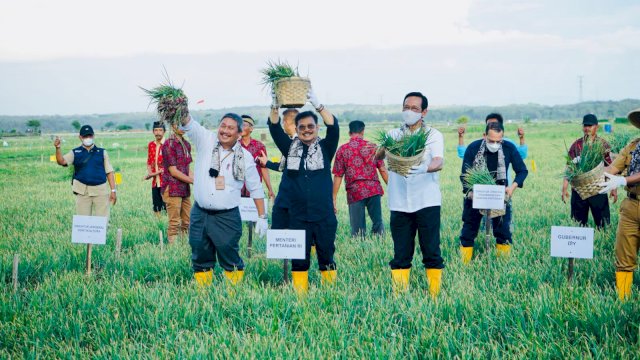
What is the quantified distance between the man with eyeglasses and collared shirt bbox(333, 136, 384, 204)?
7.11 feet

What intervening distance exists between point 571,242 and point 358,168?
3111 mm

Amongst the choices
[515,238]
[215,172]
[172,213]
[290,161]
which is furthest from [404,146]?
[172,213]

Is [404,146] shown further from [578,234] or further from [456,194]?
[456,194]

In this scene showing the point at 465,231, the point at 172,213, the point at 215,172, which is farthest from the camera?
the point at 172,213

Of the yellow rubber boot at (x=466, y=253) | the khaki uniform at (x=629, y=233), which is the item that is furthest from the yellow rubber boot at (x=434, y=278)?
the khaki uniform at (x=629, y=233)

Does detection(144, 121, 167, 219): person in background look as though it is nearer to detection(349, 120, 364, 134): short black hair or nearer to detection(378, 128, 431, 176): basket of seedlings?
detection(349, 120, 364, 134): short black hair

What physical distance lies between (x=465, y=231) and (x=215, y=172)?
321cm

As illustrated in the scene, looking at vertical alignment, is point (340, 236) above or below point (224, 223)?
below

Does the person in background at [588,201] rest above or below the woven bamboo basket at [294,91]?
below

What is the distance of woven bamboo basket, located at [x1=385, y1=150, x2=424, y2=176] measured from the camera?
431cm

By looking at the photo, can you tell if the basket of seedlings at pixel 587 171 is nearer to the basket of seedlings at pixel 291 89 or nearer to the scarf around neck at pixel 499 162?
Result: the scarf around neck at pixel 499 162

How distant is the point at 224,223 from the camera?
16.5 feet

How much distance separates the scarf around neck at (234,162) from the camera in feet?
16.2

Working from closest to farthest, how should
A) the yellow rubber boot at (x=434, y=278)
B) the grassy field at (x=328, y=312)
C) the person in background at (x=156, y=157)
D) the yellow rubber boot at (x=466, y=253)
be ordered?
the grassy field at (x=328, y=312) < the yellow rubber boot at (x=434, y=278) < the yellow rubber boot at (x=466, y=253) < the person in background at (x=156, y=157)
